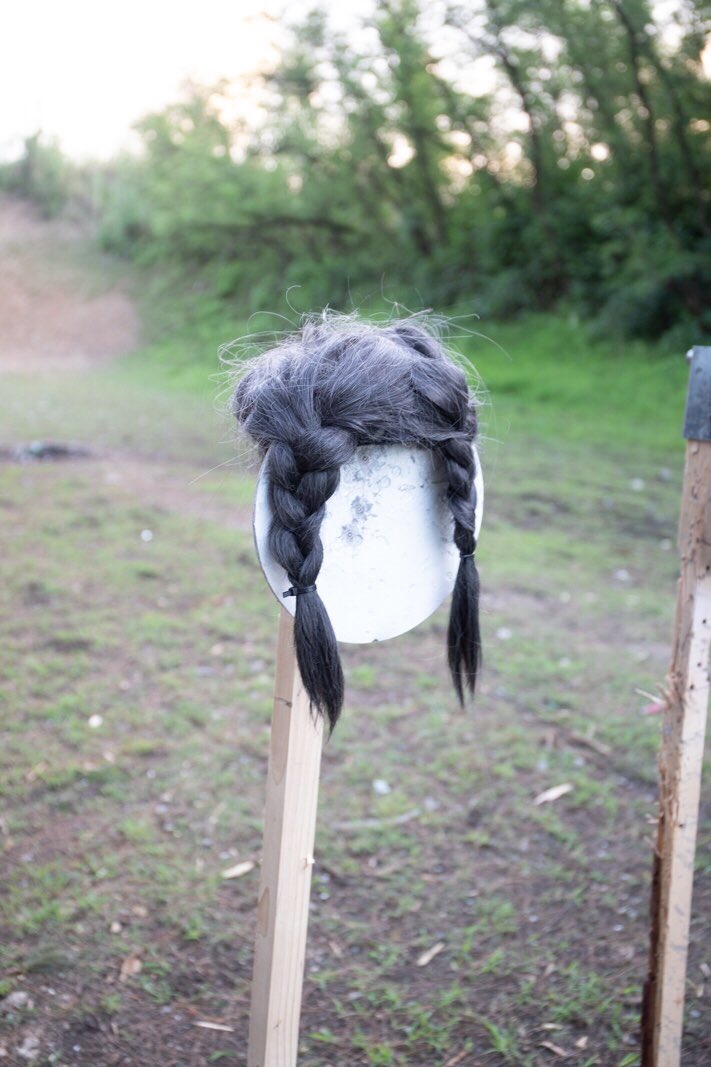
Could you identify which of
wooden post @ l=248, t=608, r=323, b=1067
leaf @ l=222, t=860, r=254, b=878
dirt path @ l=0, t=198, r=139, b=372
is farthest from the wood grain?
dirt path @ l=0, t=198, r=139, b=372

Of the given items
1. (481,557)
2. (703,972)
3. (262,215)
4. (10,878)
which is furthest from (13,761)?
(262,215)

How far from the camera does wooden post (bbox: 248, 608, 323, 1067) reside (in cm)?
152

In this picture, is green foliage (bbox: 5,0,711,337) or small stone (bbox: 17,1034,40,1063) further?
green foliage (bbox: 5,0,711,337)

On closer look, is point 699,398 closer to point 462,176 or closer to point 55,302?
point 462,176

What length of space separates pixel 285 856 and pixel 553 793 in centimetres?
192

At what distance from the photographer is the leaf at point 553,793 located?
3.21 m

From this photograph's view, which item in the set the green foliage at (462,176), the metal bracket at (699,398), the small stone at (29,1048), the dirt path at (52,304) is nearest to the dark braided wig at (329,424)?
the metal bracket at (699,398)

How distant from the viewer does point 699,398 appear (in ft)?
5.75

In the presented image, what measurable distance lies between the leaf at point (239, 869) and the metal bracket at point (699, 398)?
1.79 metres

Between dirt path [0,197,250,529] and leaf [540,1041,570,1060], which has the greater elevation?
leaf [540,1041,570,1060]

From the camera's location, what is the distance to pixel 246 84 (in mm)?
15953

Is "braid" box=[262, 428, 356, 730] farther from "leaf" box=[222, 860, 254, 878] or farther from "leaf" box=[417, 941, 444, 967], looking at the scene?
"leaf" box=[222, 860, 254, 878]

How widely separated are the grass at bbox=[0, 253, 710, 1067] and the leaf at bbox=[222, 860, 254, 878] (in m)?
0.03

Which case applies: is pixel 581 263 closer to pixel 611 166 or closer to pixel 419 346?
pixel 611 166
